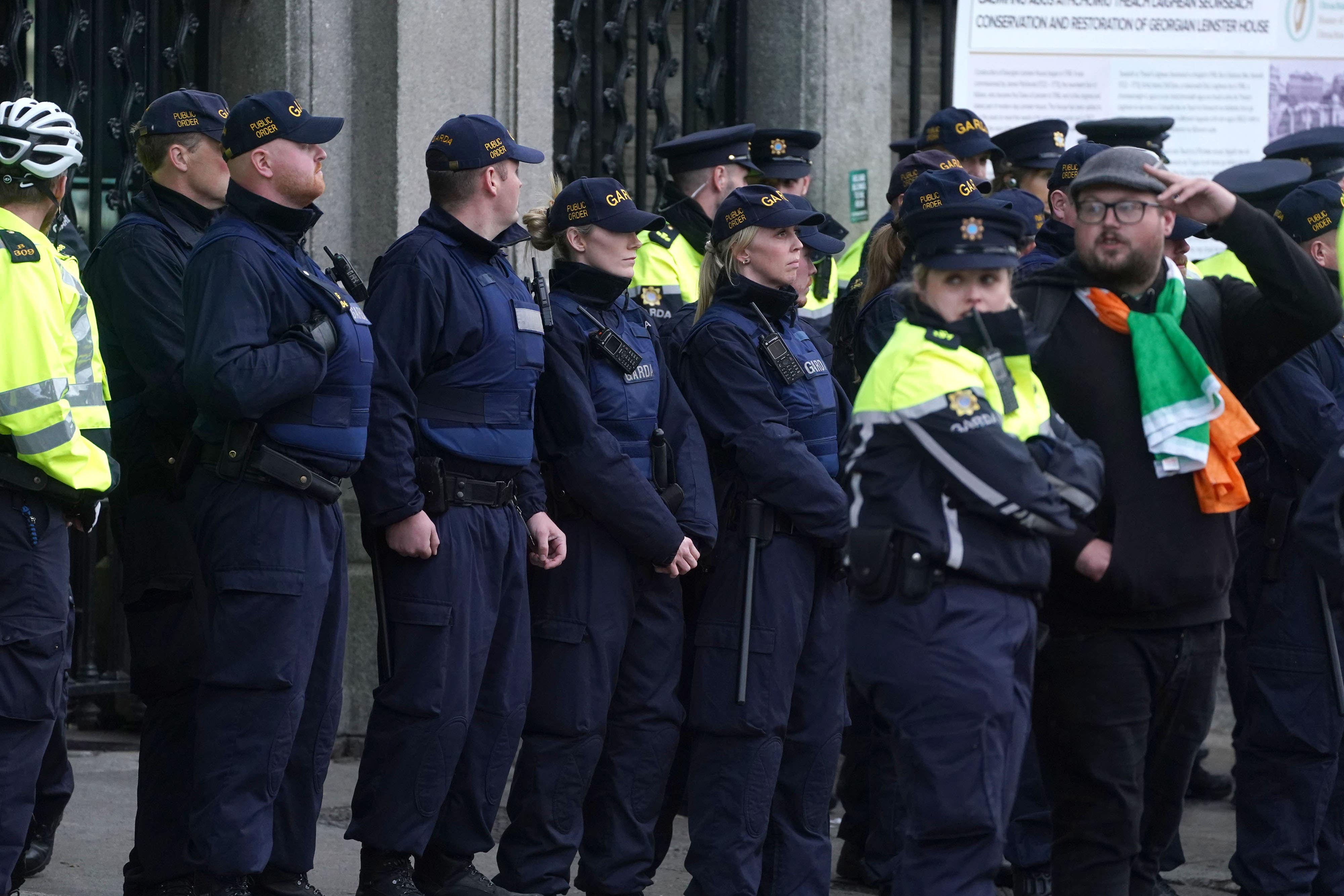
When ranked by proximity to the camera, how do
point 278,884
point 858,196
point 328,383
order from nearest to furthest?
point 328,383, point 278,884, point 858,196

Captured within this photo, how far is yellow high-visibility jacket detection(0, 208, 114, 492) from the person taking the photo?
14.9 feet

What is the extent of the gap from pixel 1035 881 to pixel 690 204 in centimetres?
263

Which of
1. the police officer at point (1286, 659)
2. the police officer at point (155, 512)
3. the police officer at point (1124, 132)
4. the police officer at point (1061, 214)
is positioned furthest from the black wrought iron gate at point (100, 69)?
the police officer at point (1286, 659)

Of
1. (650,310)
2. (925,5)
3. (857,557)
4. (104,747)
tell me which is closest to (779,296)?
(650,310)

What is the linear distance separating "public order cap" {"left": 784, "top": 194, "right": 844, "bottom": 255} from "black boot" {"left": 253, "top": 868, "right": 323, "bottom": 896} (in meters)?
2.30

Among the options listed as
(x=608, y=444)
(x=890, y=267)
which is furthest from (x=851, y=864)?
(x=890, y=267)

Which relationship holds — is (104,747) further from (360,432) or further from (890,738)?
(890,738)

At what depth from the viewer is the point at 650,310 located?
6543 millimetres

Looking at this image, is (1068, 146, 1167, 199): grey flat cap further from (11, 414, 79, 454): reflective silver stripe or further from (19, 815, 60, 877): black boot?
(19, 815, 60, 877): black boot

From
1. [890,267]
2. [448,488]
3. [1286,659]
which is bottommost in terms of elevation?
[1286,659]

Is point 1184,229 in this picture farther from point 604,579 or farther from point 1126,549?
point 604,579

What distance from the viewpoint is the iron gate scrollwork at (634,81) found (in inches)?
315

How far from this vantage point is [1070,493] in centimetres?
432

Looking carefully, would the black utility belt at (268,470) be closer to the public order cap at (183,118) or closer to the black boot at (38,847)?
the public order cap at (183,118)
